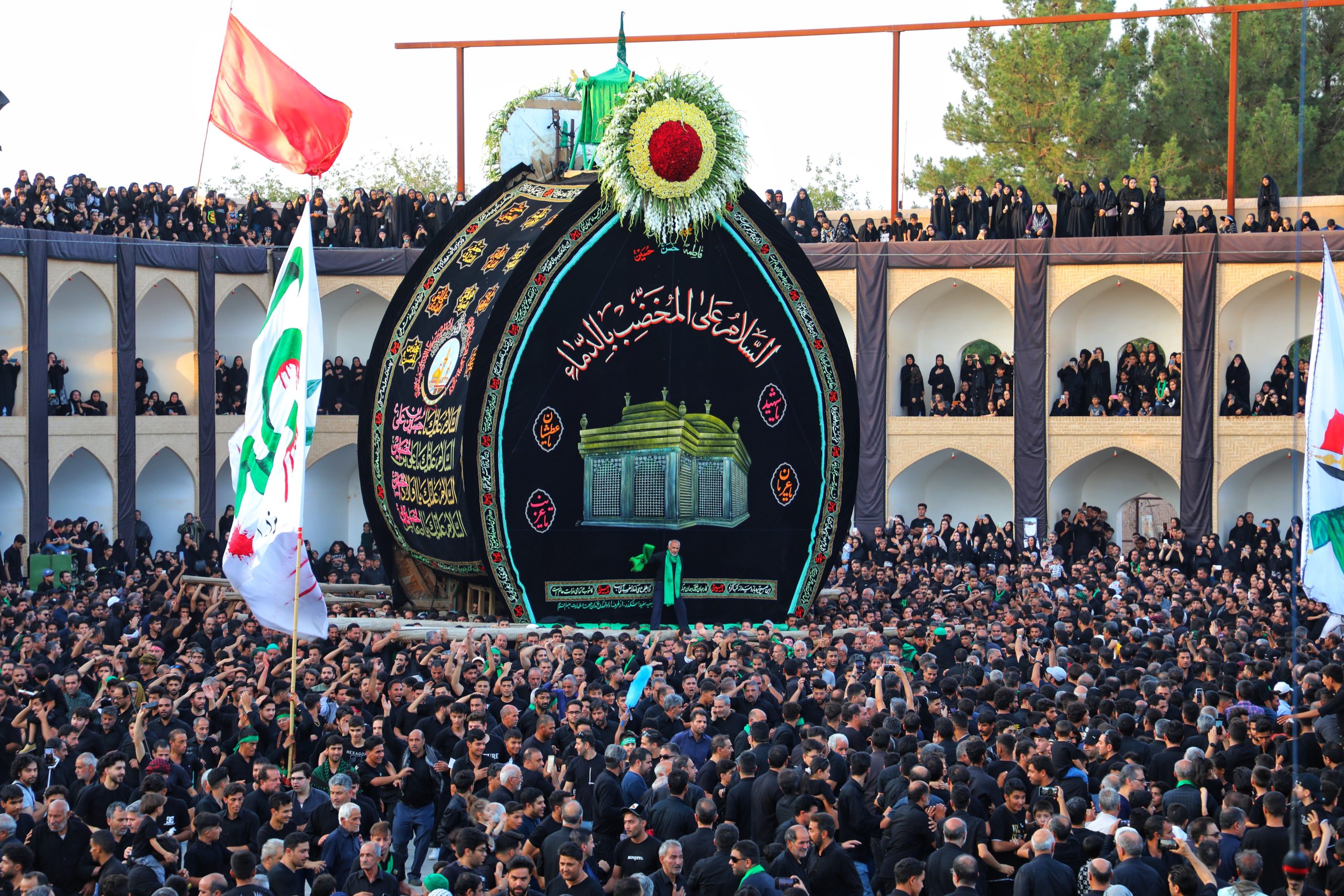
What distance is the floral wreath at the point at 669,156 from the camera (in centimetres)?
1669

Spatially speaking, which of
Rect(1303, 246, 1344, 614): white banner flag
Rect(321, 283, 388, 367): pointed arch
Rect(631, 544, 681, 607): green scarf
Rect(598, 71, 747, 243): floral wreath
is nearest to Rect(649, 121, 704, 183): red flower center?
Rect(598, 71, 747, 243): floral wreath

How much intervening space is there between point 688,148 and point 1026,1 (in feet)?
81.6

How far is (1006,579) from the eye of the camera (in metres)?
21.4

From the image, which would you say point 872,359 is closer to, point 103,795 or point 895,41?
point 895,41

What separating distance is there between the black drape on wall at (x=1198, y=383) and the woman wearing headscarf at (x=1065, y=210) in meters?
1.88

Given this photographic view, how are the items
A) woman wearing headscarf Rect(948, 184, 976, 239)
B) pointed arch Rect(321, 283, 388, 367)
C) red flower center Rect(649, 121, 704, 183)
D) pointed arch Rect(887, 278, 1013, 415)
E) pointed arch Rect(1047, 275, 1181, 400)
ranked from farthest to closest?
pointed arch Rect(321, 283, 388, 367), pointed arch Rect(887, 278, 1013, 415), pointed arch Rect(1047, 275, 1181, 400), woman wearing headscarf Rect(948, 184, 976, 239), red flower center Rect(649, 121, 704, 183)

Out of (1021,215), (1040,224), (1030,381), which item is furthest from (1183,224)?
(1030,381)

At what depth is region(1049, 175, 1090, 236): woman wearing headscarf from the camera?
85.7 feet

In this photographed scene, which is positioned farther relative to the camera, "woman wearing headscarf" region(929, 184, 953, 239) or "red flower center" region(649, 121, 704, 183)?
"woman wearing headscarf" region(929, 184, 953, 239)

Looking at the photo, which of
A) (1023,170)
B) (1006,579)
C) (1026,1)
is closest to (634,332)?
(1006,579)

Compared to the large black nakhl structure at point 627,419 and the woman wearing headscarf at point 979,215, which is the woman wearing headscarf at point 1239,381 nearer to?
the woman wearing headscarf at point 979,215

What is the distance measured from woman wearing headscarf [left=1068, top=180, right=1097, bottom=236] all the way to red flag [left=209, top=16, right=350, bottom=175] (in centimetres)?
1710

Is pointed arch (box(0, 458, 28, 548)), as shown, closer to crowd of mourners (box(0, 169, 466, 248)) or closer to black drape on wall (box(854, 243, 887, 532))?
crowd of mourners (box(0, 169, 466, 248))

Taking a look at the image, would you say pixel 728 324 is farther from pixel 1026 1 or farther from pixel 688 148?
pixel 1026 1
